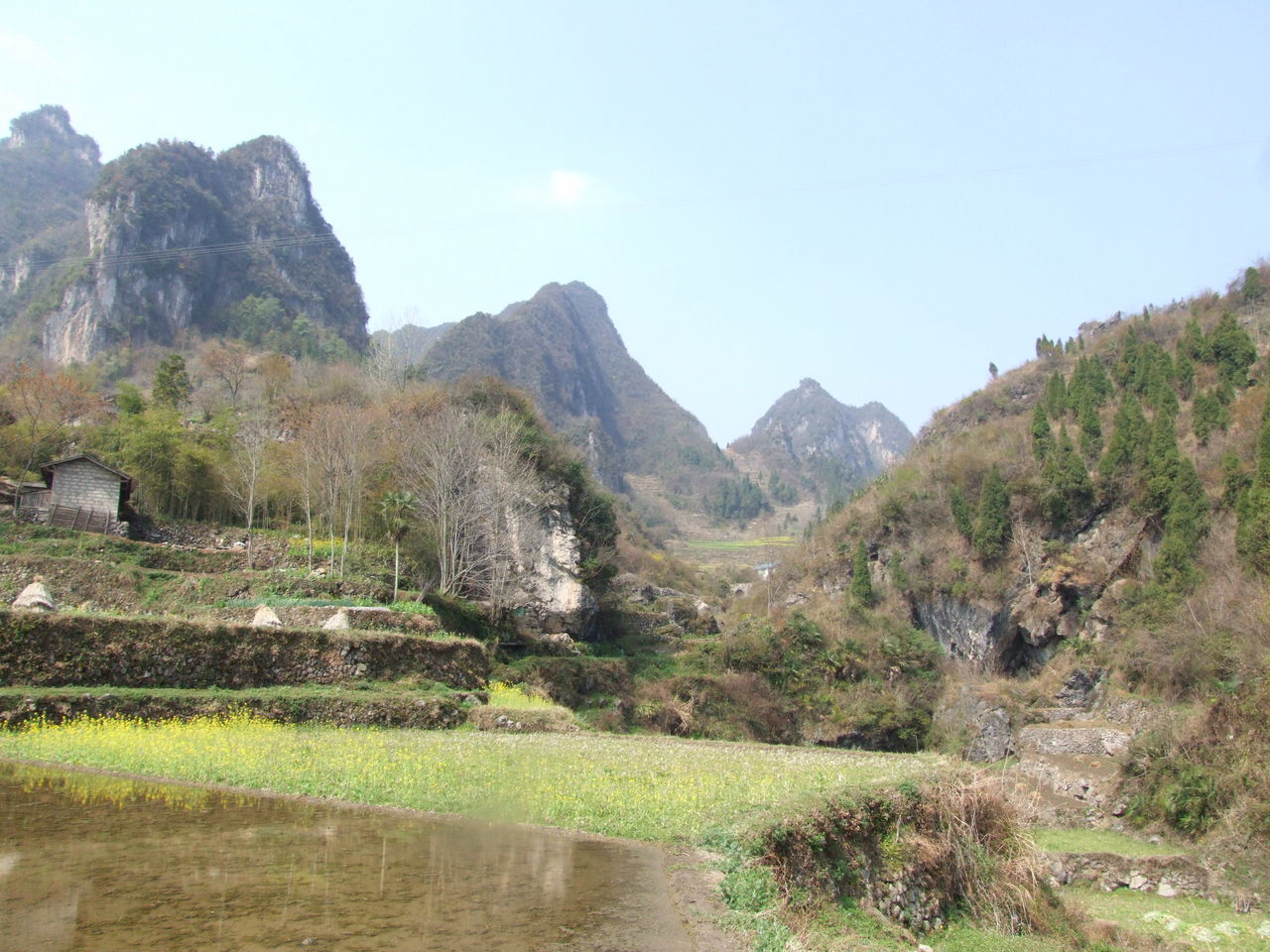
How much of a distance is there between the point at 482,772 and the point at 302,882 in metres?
5.26

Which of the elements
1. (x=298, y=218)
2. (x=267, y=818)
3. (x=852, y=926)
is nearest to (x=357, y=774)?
(x=267, y=818)

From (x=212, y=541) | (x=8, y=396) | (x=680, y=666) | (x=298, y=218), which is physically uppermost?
(x=298, y=218)

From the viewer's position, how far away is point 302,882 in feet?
20.9

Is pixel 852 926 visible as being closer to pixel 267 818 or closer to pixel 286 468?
pixel 267 818

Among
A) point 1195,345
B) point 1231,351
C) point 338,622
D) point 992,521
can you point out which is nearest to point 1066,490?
point 992,521

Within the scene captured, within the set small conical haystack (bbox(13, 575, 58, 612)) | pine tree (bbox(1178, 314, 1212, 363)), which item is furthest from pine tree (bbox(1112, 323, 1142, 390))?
small conical haystack (bbox(13, 575, 58, 612))

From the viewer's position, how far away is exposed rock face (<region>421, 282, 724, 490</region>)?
126 meters

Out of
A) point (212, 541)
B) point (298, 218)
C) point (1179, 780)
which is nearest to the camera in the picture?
point (1179, 780)

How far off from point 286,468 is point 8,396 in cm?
1557

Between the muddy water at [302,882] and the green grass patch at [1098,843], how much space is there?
14.4 metres

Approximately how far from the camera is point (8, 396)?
1561 inches

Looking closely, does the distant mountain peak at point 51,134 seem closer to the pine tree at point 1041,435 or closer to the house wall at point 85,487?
the house wall at point 85,487

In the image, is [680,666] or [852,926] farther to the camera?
[680,666]

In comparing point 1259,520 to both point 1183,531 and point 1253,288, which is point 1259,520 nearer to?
point 1183,531
